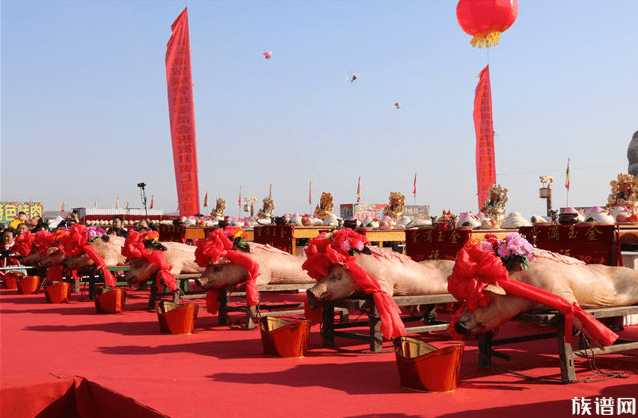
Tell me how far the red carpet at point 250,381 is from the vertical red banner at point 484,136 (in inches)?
474

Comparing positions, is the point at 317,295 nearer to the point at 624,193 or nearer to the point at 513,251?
the point at 513,251

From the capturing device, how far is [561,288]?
5.33 metres

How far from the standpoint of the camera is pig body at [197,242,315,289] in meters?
8.36

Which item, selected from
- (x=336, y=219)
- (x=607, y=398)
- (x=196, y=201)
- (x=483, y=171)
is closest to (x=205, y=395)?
(x=607, y=398)

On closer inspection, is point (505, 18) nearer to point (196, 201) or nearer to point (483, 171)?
point (196, 201)

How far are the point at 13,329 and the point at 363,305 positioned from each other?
466 cm

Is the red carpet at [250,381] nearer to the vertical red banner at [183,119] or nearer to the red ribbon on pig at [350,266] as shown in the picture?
the red ribbon on pig at [350,266]

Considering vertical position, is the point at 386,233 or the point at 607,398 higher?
the point at 386,233

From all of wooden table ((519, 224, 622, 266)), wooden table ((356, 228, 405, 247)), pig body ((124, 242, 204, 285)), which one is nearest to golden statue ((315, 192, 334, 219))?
wooden table ((356, 228, 405, 247))

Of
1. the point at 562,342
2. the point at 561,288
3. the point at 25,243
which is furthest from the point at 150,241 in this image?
the point at 562,342

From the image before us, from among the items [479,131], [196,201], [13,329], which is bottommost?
[13,329]

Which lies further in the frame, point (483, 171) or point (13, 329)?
point (483, 171)

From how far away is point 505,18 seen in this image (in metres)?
8.30

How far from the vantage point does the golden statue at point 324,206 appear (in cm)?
1478
